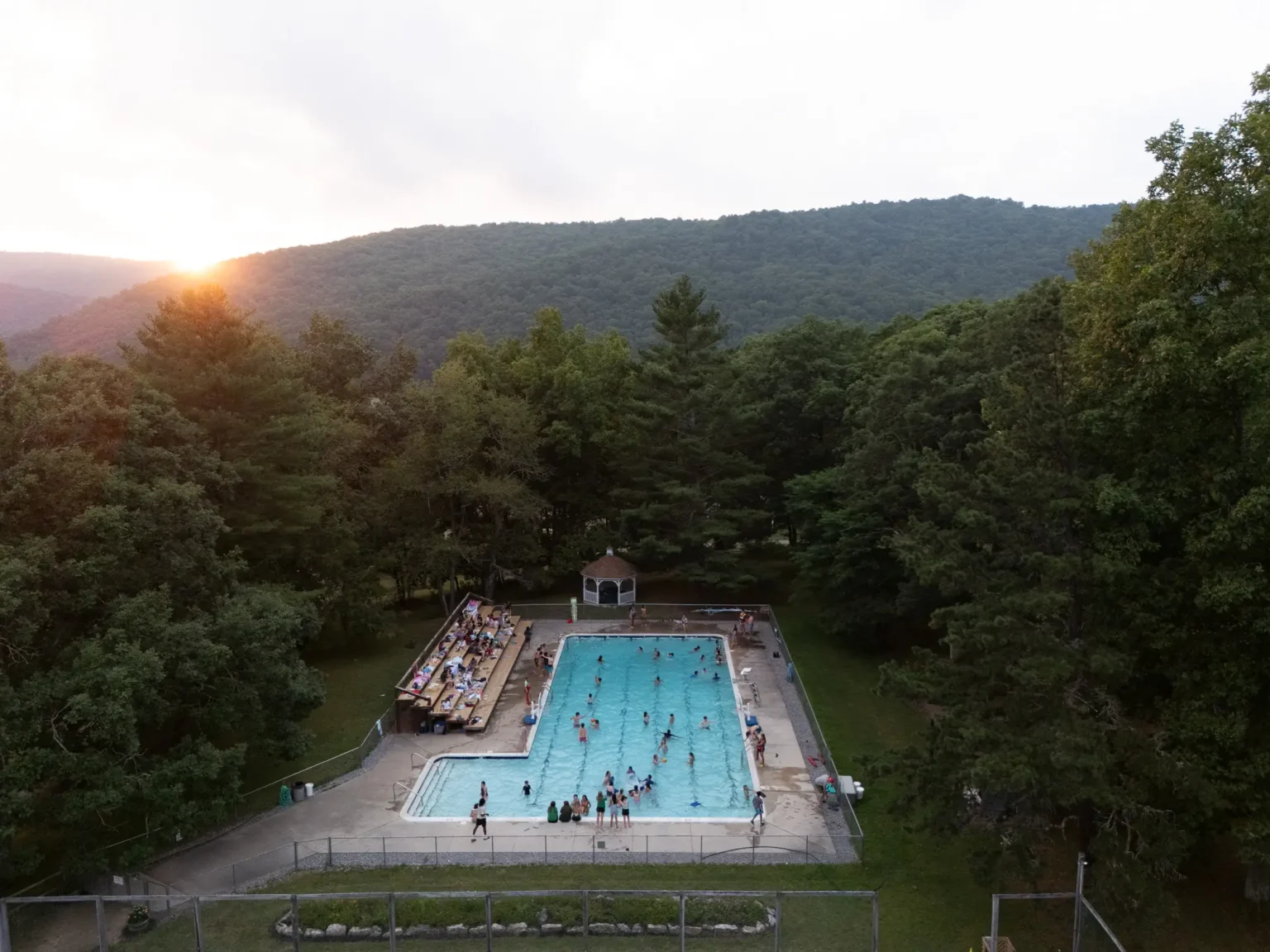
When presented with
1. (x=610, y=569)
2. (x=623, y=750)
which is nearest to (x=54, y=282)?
(x=610, y=569)

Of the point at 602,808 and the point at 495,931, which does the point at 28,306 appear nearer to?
the point at 602,808

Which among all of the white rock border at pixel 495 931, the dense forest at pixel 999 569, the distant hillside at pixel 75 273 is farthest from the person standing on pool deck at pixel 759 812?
the distant hillside at pixel 75 273

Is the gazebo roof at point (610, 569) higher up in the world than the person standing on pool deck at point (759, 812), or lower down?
higher up

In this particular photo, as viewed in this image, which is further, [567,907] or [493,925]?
[567,907]

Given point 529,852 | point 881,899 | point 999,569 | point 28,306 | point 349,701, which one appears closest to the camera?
point 999,569

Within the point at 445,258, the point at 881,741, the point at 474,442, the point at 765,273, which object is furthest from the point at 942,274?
the point at 881,741

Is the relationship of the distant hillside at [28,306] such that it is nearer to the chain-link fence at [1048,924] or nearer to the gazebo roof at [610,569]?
the gazebo roof at [610,569]
